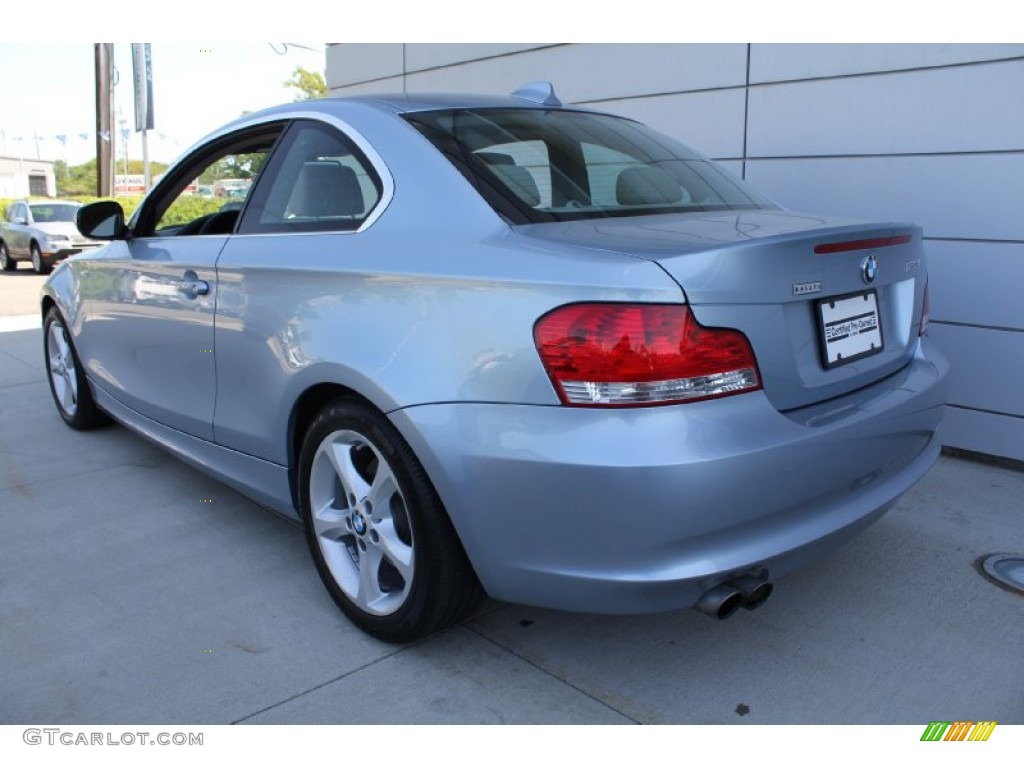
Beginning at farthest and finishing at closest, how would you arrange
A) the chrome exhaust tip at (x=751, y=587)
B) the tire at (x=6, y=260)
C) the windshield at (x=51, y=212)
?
the tire at (x=6, y=260) → the windshield at (x=51, y=212) → the chrome exhaust tip at (x=751, y=587)

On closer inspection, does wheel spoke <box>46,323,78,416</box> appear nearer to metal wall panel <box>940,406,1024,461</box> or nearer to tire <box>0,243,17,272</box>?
metal wall panel <box>940,406,1024,461</box>

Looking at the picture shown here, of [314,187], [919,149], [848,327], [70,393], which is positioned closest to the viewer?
[848,327]

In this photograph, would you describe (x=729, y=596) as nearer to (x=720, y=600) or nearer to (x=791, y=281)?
(x=720, y=600)

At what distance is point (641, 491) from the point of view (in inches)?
74.7

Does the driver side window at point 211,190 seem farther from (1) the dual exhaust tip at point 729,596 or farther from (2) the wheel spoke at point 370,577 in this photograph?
(1) the dual exhaust tip at point 729,596

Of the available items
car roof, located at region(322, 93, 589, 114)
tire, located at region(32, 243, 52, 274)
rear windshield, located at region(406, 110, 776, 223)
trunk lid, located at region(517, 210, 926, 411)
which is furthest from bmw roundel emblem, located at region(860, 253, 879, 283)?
tire, located at region(32, 243, 52, 274)

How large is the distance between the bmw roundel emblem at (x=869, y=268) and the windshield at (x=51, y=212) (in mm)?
18398

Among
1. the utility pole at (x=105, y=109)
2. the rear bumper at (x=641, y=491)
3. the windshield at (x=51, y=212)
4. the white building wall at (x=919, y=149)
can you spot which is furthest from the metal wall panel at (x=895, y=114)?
the utility pole at (x=105, y=109)

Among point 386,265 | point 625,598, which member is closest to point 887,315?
point 625,598

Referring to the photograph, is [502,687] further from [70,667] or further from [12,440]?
[12,440]

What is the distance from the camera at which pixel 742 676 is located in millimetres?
2434

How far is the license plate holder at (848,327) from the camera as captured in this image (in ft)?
7.27

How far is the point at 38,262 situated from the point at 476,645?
1753cm

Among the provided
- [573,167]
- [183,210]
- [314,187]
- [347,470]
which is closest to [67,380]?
[183,210]
